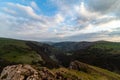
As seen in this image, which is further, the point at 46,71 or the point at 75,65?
the point at 75,65

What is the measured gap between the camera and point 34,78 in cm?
4391

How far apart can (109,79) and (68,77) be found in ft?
114

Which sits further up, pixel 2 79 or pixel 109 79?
pixel 2 79

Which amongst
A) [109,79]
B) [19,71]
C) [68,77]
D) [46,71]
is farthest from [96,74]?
[19,71]

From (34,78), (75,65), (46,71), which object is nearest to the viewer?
(34,78)

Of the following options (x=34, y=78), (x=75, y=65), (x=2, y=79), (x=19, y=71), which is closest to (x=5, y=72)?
(x=2, y=79)

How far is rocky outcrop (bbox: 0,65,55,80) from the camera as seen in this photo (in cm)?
4438

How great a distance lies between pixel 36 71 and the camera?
46375mm

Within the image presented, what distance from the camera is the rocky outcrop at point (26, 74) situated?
44.4m

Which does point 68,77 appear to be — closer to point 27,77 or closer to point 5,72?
point 27,77

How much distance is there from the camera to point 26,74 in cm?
4503

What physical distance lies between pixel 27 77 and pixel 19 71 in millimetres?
2714

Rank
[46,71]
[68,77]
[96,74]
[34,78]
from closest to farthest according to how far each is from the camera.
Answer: [34,78] < [46,71] < [68,77] < [96,74]

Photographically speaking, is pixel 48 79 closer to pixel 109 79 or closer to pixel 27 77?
pixel 27 77
